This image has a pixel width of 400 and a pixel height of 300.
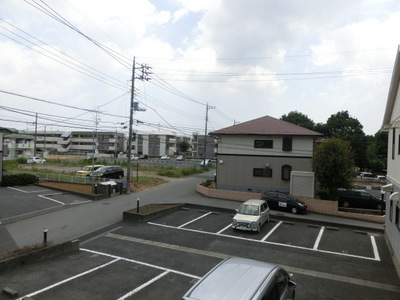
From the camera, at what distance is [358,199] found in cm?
2181

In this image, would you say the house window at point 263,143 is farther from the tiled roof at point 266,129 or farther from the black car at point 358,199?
the black car at point 358,199

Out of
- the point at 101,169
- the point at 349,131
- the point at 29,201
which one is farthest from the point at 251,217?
the point at 349,131

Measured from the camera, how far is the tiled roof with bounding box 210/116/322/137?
84.9 feet

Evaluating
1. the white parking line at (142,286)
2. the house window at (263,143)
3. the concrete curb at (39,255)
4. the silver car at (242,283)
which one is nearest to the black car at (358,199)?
the house window at (263,143)

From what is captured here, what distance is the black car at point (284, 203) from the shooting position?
19.2 m

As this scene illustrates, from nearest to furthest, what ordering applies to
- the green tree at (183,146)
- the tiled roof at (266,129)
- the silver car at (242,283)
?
the silver car at (242,283), the tiled roof at (266,129), the green tree at (183,146)

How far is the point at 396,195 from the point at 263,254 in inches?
203

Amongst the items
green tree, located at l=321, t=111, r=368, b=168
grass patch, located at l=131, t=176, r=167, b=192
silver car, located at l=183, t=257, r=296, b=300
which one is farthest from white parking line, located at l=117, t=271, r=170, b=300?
green tree, located at l=321, t=111, r=368, b=168

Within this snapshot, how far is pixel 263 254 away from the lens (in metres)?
11.5

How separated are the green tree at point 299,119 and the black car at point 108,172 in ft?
111

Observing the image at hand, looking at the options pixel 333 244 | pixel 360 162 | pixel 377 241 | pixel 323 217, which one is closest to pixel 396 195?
pixel 333 244

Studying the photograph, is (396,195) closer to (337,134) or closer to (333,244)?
(333,244)

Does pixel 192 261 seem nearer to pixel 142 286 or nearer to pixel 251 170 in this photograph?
pixel 142 286

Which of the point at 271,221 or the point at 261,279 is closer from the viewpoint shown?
the point at 261,279
